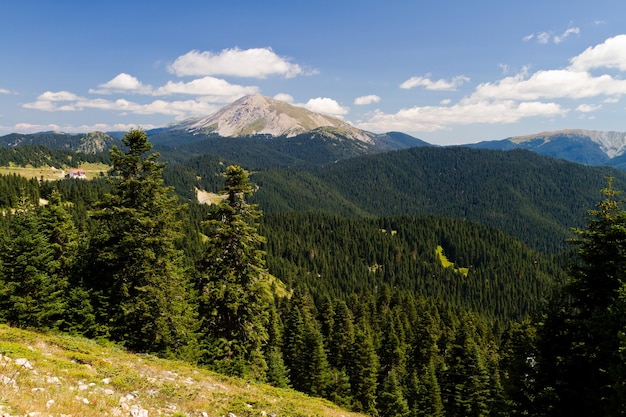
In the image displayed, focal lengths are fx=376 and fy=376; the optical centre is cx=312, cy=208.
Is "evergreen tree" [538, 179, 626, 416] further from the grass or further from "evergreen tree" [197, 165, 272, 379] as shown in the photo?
"evergreen tree" [197, 165, 272, 379]

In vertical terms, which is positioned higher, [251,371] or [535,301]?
[251,371]

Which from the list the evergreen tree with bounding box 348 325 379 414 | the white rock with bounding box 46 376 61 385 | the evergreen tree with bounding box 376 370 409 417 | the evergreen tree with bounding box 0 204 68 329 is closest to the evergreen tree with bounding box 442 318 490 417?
the evergreen tree with bounding box 376 370 409 417

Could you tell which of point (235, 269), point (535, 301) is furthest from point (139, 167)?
point (535, 301)

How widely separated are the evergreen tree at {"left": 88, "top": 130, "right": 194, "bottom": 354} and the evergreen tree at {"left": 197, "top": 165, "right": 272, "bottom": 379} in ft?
7.90

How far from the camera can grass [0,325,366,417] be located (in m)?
10.3

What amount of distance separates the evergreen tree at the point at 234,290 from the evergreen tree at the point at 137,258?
7.90 feet

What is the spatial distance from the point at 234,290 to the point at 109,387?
1121cm

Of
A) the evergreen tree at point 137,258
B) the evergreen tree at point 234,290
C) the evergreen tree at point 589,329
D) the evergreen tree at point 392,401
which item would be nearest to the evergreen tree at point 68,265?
the evergreen tree at point 137,258

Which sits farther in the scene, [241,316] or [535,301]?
[535,301]

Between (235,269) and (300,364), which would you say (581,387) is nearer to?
(235,269)

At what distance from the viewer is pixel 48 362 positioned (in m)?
14.0

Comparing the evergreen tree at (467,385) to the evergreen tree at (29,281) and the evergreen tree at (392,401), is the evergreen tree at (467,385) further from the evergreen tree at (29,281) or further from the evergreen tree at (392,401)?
the evergreen tree at (29,281)

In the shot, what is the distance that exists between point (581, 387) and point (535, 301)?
194 metres

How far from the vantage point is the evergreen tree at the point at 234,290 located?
2448 cm
